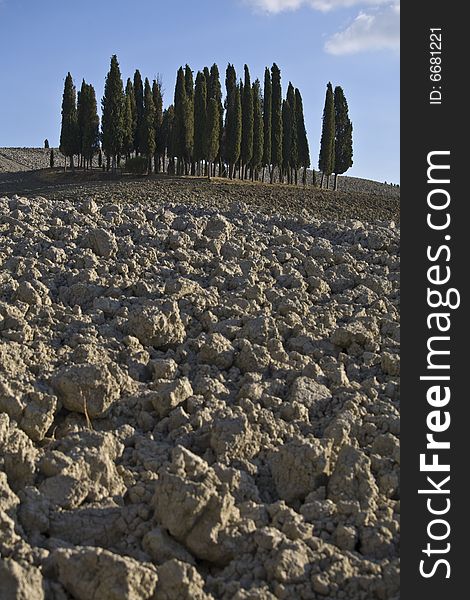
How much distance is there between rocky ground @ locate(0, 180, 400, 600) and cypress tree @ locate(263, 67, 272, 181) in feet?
87.1

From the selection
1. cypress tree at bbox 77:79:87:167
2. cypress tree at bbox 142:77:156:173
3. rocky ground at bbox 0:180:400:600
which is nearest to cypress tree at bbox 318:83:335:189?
cypress tree at bbox 142:77:156:173

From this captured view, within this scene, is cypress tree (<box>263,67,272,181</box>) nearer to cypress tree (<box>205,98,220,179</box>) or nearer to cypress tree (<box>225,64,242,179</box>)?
cypress tree (<box>225,64,242,179</box>)

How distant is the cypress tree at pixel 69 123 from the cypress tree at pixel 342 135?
12.7 meters

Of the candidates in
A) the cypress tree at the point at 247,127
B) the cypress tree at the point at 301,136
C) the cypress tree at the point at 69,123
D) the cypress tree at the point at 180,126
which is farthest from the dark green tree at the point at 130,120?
the cypress tree at the point at 301,136

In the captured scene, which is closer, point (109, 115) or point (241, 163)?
point (109, 115)

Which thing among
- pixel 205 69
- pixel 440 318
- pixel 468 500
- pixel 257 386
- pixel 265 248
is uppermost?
pixel 205 69

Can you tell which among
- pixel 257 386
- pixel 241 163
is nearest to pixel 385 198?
pixel 241 163

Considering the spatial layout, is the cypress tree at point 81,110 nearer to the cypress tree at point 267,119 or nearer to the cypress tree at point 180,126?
the cypress tree at point 180,126

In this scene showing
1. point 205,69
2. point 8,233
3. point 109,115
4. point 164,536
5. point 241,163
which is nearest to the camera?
point 164,536

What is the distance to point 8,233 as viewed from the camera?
7.59m

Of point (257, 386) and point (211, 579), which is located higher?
point (257, 386)

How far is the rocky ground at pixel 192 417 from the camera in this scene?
12.3 ft

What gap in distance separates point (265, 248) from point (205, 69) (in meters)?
30.0

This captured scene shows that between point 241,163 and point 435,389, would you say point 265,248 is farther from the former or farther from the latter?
point 241,163
